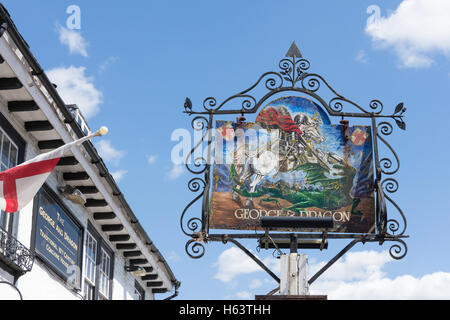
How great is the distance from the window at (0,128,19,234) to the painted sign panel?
411cm

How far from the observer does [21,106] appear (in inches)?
531

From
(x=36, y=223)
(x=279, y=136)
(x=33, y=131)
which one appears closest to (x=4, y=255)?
(x=36, y=223)

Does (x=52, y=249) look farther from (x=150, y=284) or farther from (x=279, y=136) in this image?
(x=150, y=284)

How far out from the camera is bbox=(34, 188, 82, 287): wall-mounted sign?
575 inches

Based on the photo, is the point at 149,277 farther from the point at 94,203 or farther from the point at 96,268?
the point at 94,203

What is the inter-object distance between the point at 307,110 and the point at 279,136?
2.14 feet

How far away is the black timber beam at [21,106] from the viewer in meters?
13.5

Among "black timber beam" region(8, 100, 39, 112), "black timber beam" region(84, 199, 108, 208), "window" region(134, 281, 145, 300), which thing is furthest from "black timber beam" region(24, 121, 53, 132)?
"window" region(134, 281, 145, 300)

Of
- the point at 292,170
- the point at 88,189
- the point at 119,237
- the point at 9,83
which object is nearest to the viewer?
the point at 292,170

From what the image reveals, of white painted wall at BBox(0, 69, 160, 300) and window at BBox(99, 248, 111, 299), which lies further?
window at BBox(99, 248, 111, 299)

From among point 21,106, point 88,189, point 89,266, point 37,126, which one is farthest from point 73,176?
point 21,106

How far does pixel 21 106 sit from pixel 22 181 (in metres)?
3.41

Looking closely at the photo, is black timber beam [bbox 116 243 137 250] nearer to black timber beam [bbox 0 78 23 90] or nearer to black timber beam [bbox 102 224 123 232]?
black timber beam [bbox 102 224 123 232]

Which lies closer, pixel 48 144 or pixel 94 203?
pixel 48 144
